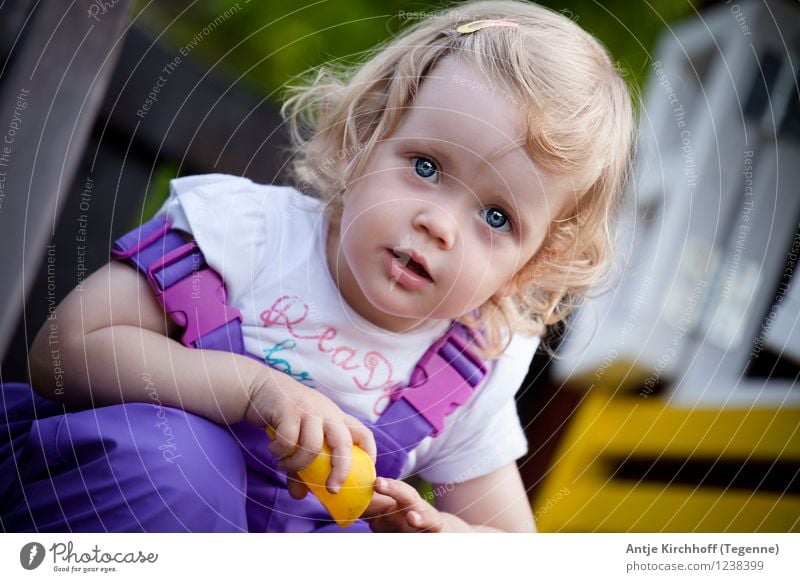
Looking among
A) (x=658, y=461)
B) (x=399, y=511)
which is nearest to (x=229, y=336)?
(x=399, y=511)

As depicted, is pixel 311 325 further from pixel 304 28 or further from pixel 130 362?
pixel 304 28

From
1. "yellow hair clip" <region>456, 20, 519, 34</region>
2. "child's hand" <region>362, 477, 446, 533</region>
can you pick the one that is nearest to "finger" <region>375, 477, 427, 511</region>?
"child's hand" <region>362, 477, 446, 533</region>

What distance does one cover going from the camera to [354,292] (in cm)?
52

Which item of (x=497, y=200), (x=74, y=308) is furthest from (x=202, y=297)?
(x=497, y=200)

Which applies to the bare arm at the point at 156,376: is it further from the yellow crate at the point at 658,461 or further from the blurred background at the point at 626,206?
the yellow crate at the point at 658,461

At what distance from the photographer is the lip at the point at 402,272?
1.57 feet

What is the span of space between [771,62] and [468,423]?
1.35 feet

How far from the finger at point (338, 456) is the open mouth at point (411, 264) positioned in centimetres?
9

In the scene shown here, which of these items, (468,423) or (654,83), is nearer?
(468,423)

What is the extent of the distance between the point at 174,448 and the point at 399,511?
13 cm

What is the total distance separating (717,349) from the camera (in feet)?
2.36

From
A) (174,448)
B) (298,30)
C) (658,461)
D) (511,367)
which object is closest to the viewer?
(174,448)

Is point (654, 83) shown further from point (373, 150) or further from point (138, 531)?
point (138, 531)

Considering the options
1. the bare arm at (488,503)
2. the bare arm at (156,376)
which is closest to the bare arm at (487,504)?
the bare arm at (488,503)
